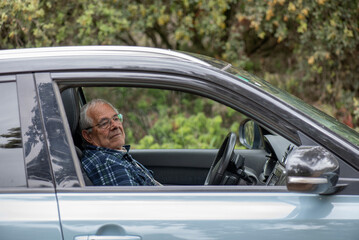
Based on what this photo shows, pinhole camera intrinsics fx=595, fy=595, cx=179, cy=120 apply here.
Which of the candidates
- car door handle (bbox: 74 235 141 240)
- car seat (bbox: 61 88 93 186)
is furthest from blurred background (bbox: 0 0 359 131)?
car door handle (bbox: 74 235 141 240)

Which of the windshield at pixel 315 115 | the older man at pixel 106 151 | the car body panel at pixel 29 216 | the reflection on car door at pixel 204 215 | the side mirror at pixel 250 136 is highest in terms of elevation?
the side mirror at pixel 250 136

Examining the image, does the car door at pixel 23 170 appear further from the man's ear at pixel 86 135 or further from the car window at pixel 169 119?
the car window at pixel 169 119

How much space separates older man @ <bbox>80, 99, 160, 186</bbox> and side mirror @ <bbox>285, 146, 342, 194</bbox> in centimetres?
95

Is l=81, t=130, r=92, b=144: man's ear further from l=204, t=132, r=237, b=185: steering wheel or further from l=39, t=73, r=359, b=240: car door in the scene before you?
l=39, t=73, r=359, b=240: car door

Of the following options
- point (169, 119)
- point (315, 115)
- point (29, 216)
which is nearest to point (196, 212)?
point (29, 216)

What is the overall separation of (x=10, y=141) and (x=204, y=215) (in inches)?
32.4

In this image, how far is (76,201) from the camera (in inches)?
88.8

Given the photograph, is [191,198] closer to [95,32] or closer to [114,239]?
[114,239]

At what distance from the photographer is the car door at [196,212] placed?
220cm

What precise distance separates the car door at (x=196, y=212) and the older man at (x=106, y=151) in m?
0.57

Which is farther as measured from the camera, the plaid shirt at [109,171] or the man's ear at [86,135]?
the man's ear at [86,135]

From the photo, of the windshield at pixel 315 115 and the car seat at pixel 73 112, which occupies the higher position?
the car seat at pixel 73 112

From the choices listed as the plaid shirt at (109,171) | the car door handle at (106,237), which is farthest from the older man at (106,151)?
the car door handle at (106,237)

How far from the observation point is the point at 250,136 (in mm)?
3918
